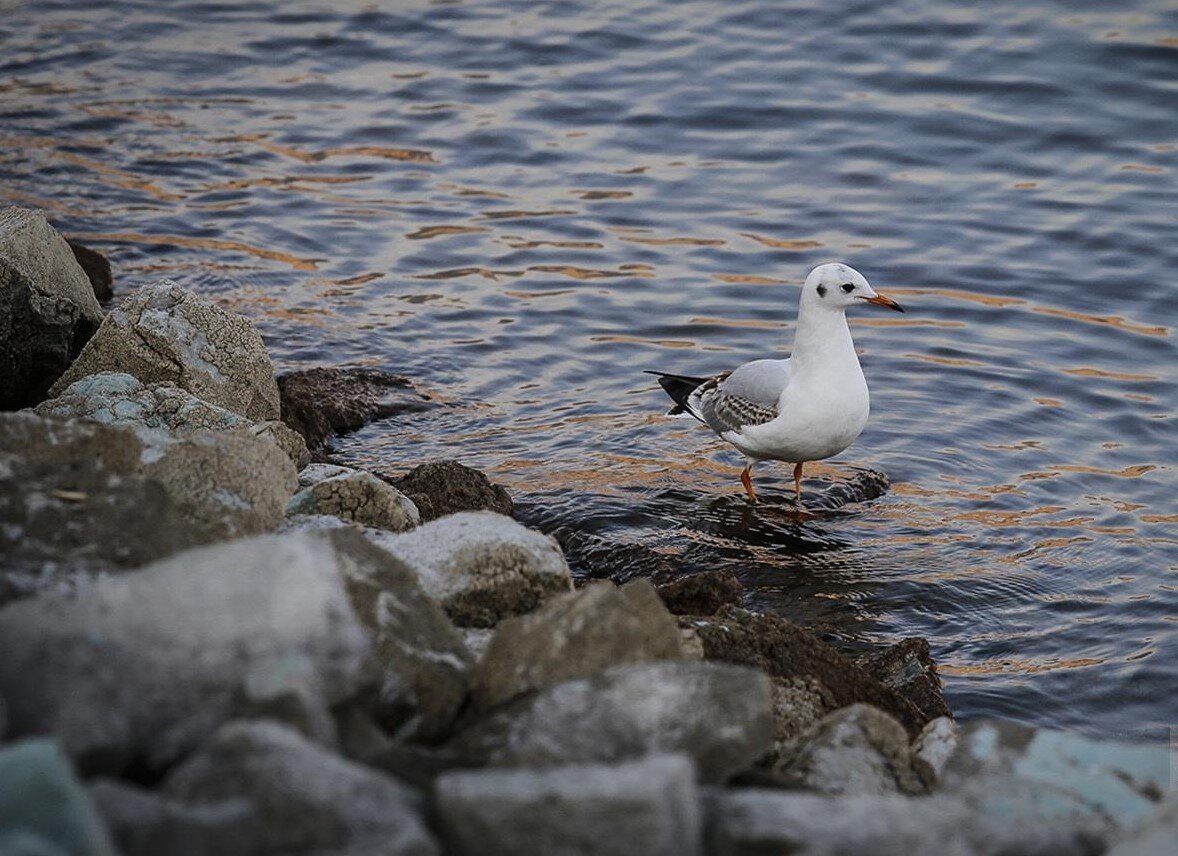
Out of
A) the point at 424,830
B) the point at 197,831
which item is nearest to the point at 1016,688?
the point at 424,830

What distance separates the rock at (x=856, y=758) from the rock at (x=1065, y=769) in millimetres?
297

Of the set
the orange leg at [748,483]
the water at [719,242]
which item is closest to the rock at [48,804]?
the water at [719,242]

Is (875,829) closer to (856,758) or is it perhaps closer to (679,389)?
(856,758)

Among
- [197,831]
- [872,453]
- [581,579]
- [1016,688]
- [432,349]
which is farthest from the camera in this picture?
[432,349]

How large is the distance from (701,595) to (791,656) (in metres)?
0.71

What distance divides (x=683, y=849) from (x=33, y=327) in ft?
15.0

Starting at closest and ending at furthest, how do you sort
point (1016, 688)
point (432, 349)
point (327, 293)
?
point (1016, 688), point (432, 349), point (327, 293)

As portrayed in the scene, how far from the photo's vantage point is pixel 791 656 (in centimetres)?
507

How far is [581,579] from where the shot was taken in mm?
7121

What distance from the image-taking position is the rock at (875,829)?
10.6ft

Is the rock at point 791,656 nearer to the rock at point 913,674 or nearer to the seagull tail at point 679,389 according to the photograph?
the rock at point 913,674

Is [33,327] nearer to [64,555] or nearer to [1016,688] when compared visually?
[64,555]

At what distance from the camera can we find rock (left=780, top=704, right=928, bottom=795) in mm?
4059

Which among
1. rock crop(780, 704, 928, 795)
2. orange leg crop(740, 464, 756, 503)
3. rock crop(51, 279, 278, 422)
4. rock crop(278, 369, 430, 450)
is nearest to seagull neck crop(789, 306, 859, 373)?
orange leg crop(740, 464, 756, 503)
